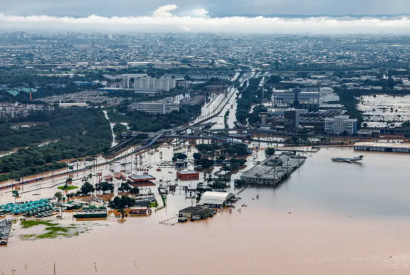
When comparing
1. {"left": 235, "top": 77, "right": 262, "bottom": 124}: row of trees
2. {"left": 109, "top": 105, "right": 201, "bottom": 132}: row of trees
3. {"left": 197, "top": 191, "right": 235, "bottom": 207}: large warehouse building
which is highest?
{"left": 197, "top": 191, "right": 235, "bottom": 207}: large warehouse building

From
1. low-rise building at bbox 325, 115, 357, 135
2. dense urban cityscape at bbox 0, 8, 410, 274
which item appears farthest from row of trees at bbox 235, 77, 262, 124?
low-rise building at bbox 325, 115, 357, 135

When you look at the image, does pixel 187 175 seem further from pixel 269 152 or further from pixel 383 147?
pixel 383 147

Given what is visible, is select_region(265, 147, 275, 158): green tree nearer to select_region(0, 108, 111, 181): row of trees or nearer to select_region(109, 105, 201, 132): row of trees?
select_region(0, 108, 111, 181): row of trees

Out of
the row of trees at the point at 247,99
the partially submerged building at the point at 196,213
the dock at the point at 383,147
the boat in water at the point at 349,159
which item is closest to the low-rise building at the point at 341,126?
the dock at the point at 383,147

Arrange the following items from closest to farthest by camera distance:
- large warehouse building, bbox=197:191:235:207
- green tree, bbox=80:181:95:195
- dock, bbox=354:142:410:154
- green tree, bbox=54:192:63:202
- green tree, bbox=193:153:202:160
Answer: large warehouse building, bbox=197:191:235:207 < green tree, bbox=54:192:63:202 < green tree, bbox=80:181:95:195 < green tree, bbox=193:153:202:160 < dock, bbox=354:142:410:154

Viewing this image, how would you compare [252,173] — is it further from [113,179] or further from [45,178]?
[45,178]

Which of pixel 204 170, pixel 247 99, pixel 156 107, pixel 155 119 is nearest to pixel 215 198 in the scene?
pixel 204 170
